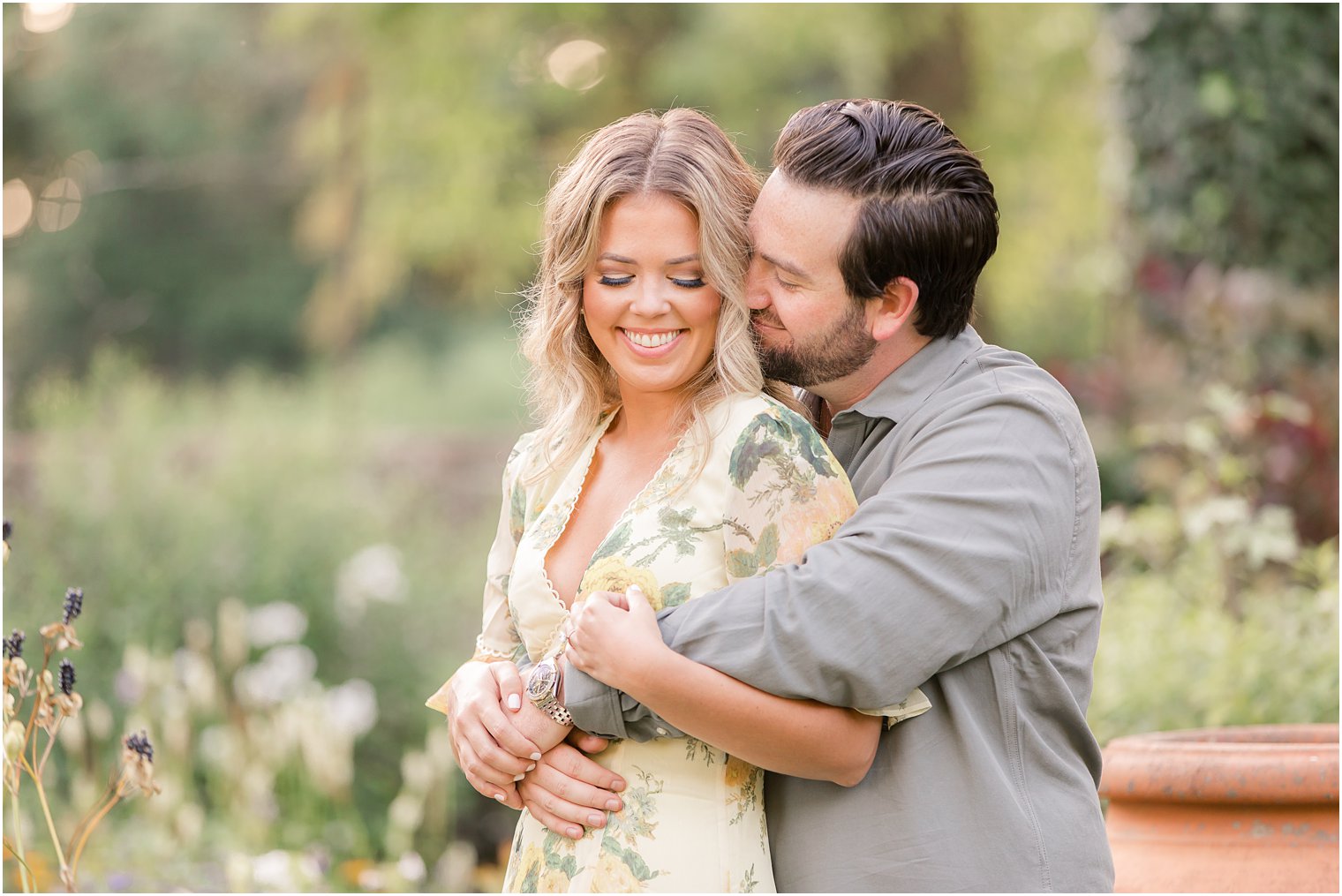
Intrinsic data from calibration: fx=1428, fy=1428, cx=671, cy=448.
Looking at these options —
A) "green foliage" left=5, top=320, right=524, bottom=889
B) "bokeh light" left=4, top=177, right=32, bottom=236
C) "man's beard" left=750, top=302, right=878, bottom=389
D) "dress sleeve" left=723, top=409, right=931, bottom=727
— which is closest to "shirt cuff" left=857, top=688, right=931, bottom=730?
"dress sleeve" left=723, top=409, right=931, bottom=727

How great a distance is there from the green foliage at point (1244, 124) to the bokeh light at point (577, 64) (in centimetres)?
767

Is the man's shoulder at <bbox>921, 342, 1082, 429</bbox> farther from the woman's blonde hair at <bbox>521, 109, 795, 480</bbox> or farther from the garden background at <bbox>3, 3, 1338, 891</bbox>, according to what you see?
the garden background at <bbox>3, 3, 1338, 891</bbox>

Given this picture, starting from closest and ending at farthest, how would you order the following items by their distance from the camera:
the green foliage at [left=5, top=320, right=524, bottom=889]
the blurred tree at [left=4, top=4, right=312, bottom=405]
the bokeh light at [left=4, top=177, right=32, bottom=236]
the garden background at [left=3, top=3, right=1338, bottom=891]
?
the garden background at [left=3, top=3, right=1338, bottom=891] < the green foliage at [left=5, top=320, right=524, bottom=889] < the bokeh light at [left=4, top=177, right=32, bottom=236] < the blurred tree at [left=4, top=4, right=312, bottom=405]

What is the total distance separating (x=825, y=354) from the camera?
2428 mm

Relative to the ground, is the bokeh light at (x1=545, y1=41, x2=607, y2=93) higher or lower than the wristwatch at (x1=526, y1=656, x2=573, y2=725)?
higher

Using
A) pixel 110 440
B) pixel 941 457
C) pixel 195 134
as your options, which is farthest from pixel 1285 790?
pixel 195 134

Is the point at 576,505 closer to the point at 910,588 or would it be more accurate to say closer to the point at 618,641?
the point at 618,641

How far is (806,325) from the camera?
2.40 metres

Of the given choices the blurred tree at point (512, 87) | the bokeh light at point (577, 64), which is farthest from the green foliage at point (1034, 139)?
the bokeh light at point (577, 64)

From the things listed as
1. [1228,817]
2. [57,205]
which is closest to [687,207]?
[1228,817]

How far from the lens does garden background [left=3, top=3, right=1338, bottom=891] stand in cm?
520

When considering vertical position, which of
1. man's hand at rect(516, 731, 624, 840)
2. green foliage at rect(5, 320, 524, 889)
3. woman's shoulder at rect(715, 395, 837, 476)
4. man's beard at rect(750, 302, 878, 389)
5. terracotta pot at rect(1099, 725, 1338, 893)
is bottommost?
green foliage at rect(5, 320, 524, 889)

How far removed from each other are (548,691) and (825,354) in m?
0.73

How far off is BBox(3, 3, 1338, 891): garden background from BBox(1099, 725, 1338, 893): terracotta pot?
124 cm
